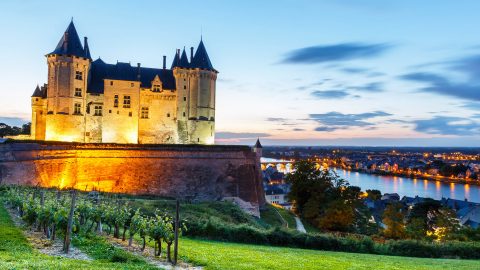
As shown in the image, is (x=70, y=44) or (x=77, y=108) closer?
(x=70, y=44)

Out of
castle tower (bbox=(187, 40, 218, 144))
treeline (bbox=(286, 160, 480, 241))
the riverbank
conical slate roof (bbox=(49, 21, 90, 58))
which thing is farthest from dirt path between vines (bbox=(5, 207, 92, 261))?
the riverbank

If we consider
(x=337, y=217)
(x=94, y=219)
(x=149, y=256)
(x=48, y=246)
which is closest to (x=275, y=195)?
(x=337, y=217)

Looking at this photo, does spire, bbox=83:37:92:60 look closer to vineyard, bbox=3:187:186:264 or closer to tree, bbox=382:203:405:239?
vineyard, bbox=3:187:186:264

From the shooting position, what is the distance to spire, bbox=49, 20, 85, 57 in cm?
3678

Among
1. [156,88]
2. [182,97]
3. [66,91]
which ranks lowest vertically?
[66,91]

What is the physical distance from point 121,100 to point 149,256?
102ft

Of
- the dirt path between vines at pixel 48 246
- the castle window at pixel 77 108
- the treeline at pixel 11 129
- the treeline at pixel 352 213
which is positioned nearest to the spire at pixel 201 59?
Result: the castle window at pixel 77 108

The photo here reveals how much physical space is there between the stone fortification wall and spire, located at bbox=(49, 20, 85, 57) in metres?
9.38

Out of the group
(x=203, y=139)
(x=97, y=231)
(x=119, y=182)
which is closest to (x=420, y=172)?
(x=203, y=139)

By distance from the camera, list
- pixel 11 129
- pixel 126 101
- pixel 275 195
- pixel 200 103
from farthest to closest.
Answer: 1. pixel 275 195
2. pixel 11 129
3. pixel 200 103
4. pixel 126 101

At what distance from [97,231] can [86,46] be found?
28.8 meters

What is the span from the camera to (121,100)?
39812 mm

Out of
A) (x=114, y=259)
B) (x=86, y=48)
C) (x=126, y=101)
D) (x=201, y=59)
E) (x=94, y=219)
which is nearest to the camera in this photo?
(x=114, y=259)

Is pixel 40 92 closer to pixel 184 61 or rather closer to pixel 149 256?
pixel 184 61
